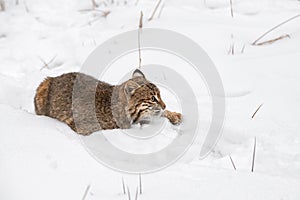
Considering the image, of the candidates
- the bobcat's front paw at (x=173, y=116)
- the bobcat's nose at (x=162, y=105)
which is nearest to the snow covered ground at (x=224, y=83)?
the bobcat's front paw at (x=173, y=116)

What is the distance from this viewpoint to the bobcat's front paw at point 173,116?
3896 mm

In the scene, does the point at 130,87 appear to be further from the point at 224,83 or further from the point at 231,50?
the point at 231,50

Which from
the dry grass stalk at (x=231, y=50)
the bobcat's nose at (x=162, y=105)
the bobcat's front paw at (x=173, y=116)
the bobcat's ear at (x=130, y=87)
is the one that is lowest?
the bobcat's front paw at (x=173, y=116)

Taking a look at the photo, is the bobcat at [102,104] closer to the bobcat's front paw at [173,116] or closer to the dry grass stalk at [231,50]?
the bobcat's front paw at [173,116]

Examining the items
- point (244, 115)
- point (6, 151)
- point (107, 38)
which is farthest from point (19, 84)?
point (244, 115)

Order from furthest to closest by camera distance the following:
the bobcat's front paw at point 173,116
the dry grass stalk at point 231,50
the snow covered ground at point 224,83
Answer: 1. the dry grass stalk at point 231,50
2. the bobcat's front paw at point 173,116
3. the snow covered ground at point 224,83

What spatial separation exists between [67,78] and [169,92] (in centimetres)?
92

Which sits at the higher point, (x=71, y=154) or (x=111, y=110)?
(x=71, y=154)

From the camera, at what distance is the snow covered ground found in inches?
104

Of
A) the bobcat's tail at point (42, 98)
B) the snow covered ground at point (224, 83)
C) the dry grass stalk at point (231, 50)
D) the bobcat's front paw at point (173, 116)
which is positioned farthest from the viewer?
the dry grass stalk at point (231, 50)

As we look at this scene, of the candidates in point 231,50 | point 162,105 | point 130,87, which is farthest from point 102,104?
point 231,50

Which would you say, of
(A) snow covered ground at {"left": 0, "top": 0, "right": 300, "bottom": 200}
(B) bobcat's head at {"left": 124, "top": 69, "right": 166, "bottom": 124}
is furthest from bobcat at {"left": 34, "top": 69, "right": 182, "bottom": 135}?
(A) snow covered ground at {"left": 0, "top": 0, "right": 300, "bottom": 200}

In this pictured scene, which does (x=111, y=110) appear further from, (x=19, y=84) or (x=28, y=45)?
(x=28, y=45)

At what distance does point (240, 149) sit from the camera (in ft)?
11.0
